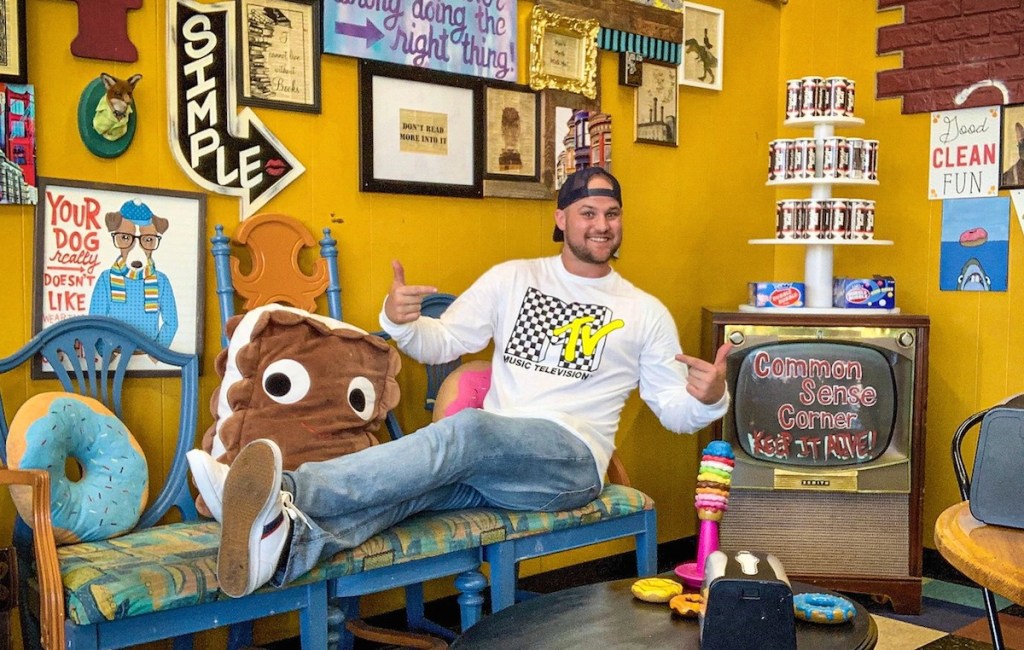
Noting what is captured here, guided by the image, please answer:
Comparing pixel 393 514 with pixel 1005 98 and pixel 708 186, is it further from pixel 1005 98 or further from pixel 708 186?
pixel 1005 98

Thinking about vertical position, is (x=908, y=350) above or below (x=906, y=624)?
above

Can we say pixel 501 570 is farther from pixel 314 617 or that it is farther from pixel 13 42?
pixel 13 42

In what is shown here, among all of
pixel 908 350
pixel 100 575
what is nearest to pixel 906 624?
pixel 908 350

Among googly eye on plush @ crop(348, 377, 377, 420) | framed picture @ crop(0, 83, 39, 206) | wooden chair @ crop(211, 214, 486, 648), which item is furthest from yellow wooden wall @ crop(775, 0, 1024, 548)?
framed picture @ crop(0, 83, 39, 206)

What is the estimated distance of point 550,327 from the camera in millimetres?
2787

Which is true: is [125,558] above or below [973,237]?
Answer: below

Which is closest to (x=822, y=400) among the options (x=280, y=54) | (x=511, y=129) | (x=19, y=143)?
(x=511, y=129)

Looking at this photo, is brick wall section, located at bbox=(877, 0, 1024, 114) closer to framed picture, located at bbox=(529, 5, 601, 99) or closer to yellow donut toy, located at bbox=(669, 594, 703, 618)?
framed picture, located at bbox=(529, 5, 601, 99)

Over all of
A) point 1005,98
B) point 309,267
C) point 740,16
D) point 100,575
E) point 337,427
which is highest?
point 740,16

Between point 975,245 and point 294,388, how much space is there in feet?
7.98

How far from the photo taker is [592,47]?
129 inches

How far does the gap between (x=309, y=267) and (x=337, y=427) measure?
0.56m

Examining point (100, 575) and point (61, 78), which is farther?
point (61, 78)

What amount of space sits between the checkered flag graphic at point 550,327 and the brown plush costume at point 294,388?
1.61ft
